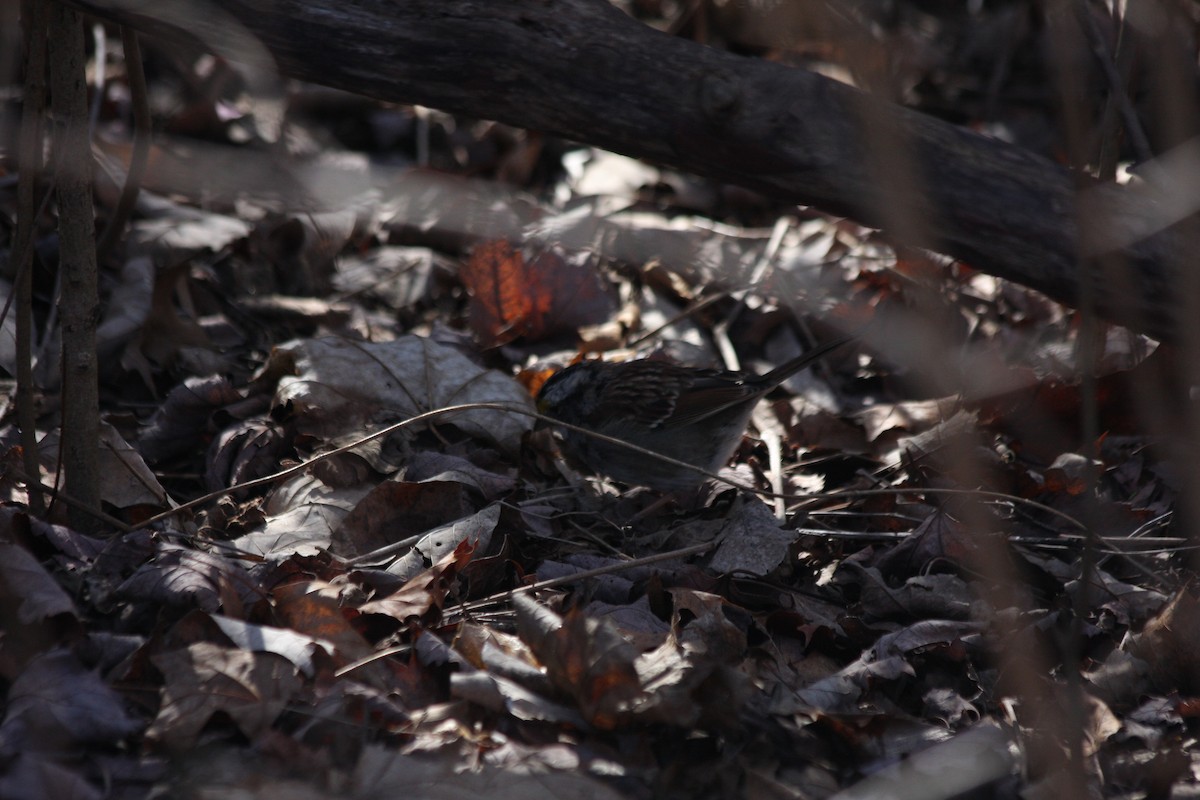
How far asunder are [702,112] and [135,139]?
2.17 m

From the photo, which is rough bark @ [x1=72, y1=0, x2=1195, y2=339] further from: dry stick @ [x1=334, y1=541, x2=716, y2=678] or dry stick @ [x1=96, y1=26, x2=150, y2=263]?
dry stick @ [x1=334, y1=541, x2=716, y2=678]

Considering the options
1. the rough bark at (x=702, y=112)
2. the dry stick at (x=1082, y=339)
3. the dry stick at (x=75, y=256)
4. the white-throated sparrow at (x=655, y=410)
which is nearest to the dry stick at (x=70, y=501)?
the dry stick at (x=75, y=256)

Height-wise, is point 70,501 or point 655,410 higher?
point 70,501

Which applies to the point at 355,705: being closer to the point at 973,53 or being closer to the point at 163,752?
the point at 163,752

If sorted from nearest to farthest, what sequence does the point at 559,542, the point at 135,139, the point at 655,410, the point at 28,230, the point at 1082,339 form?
1. the point at 1082,339
2. the point at 28,230
3. the point at 559,542
4. the point at 135,139
5. the point at 655,410

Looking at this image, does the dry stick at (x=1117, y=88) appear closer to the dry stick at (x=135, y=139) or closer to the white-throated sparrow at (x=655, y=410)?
the white-throated sparrow at (x=655, y=410)

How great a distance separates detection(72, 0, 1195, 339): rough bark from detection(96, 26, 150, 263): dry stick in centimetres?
88

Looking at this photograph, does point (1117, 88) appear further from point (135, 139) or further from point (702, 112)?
point (135, 139)

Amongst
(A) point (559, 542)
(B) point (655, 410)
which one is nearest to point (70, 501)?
(A) point (559, 542)

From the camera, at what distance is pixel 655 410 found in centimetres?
430

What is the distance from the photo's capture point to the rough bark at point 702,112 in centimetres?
291

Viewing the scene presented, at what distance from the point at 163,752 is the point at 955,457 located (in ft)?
5.82

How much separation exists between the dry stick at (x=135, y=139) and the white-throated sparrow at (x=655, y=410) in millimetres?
1746

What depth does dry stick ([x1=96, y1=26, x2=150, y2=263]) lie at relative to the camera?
138 inches
